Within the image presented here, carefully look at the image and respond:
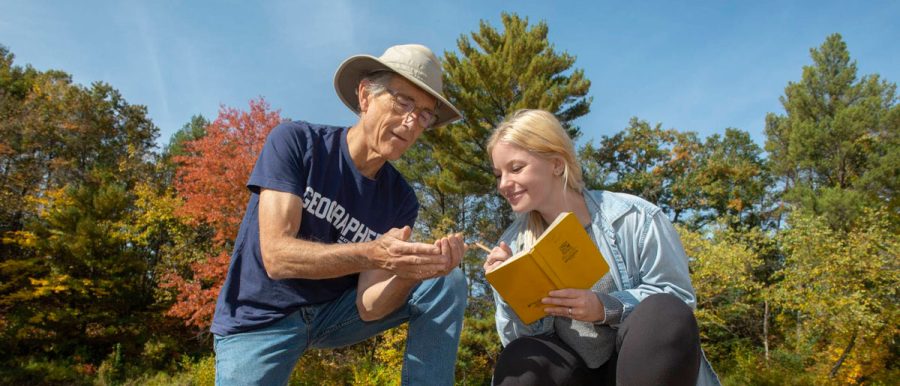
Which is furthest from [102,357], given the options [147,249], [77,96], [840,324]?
[840,324]

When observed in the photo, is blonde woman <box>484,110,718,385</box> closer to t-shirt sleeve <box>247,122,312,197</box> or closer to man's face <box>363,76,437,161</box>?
man's face <box>363,76,437,161</box>

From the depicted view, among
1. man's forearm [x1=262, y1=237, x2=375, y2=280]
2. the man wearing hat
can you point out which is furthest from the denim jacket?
man's forearm [x1=262, y1=237, x2=375, y2=280]

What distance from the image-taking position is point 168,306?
58.5ft

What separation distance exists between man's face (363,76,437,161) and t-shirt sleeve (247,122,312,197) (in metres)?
0.31

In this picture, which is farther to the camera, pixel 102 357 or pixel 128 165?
pixel 128 165

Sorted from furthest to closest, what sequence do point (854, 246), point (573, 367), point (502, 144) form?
1. point (854, 246)
2. point (502, 144)
3. point (573, 367)

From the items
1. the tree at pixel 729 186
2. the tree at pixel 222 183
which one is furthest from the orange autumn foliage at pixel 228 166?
the tree at pixel 729 186

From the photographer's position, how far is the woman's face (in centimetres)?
214

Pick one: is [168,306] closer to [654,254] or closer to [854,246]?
[654,254]

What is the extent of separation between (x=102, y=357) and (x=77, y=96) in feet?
36.5

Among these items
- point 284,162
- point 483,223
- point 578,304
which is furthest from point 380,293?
point 483,223

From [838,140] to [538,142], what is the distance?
24.8 m

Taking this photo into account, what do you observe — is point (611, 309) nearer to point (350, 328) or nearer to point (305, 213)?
point (350, 328)

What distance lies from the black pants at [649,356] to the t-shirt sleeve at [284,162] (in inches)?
45.9
